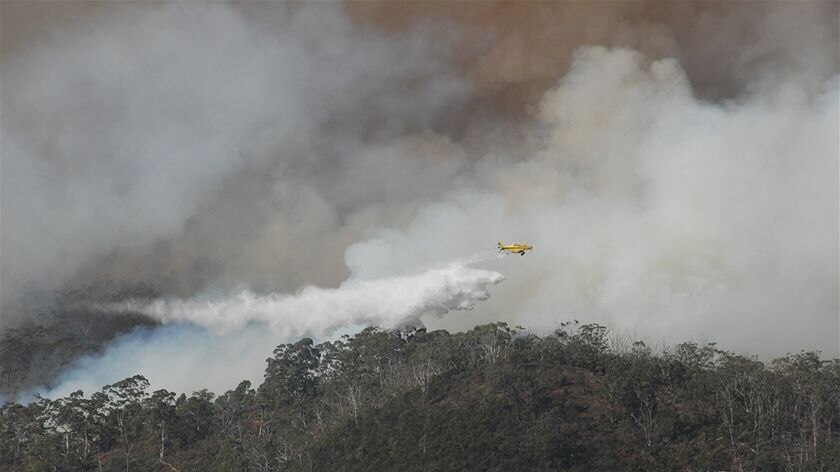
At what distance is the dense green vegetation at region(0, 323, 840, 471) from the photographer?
9256cm

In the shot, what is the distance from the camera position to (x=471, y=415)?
100 m

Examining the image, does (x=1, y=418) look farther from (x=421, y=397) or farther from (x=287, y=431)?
(x=421, y=397)

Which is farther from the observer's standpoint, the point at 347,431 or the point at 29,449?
the point at 29,449

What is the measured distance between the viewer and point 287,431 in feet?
377

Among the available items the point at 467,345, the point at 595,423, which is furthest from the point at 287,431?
the point at 595,423

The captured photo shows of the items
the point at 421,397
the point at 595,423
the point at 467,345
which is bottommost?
the point at 595,423

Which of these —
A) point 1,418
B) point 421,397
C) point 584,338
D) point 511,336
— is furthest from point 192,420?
point 584,338

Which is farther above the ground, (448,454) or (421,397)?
(421,397)

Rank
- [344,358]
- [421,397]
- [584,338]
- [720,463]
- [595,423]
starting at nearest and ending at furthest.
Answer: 1. [720,463]
2. [595,423]
3. [421,397]
4. [584,338]
5. [344,358]

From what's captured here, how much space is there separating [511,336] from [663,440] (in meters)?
33.2

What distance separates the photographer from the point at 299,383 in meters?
136

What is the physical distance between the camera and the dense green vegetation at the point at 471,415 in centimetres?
9256

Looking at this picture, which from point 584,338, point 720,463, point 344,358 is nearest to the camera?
point 720,463

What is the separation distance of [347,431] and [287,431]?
1457 centimetres
